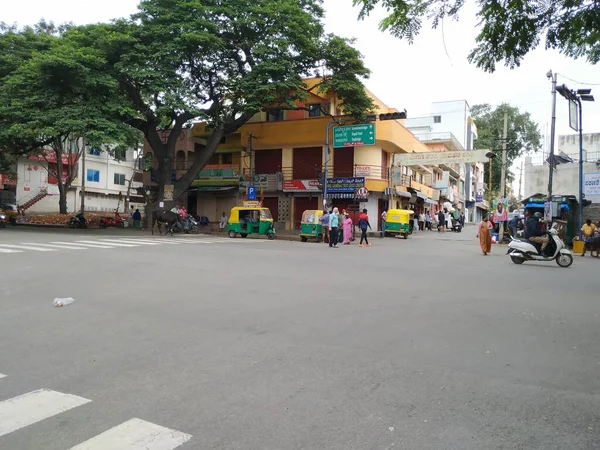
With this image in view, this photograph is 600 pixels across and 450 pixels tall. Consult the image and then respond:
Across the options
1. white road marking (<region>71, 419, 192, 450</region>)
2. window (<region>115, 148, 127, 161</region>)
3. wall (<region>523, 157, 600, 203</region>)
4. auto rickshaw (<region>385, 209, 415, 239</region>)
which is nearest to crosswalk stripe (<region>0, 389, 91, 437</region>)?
white road marking (<region>71, 419, 192, 450</region>)

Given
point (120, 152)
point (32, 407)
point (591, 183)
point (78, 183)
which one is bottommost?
point (32, 407)

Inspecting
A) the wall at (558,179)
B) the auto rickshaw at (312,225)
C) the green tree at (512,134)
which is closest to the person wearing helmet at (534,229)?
the wall at (558,179)

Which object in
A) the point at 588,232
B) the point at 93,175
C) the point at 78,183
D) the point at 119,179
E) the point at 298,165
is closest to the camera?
the point at 588,232

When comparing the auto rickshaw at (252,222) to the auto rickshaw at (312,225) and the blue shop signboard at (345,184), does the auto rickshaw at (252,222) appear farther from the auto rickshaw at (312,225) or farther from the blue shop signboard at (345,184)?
the blue shop signboard at (345,184)

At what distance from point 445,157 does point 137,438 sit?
26556 mm

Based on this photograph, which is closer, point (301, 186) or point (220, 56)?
point (220, 56)

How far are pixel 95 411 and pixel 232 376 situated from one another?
1163mm

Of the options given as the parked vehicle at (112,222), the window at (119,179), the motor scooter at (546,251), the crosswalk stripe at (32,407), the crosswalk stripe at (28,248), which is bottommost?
the crosswalk stripe at (32,407)

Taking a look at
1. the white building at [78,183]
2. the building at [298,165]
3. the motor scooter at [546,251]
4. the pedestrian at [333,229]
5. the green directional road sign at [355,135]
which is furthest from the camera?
the white building at [78,183]

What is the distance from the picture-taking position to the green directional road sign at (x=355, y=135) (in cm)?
2705

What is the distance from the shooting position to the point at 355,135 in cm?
2766

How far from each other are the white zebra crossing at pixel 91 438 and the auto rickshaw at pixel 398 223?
2491 cm

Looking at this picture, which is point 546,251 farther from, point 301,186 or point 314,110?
point 314,110

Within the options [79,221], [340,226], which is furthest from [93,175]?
[340,226]
